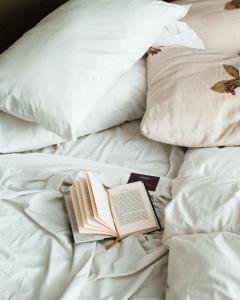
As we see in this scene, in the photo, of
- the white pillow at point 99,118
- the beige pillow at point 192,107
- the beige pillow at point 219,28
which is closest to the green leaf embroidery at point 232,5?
the beige pillow at point 219,28

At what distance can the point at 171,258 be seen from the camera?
2.38 ft

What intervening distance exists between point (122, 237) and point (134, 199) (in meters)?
0.11

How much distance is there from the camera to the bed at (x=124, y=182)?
71cm

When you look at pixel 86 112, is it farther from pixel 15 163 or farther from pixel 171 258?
pixel 171 258

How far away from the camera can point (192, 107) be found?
0.96m

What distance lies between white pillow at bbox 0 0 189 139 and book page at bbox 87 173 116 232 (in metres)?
0.14

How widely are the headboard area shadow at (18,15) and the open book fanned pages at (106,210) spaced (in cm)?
71

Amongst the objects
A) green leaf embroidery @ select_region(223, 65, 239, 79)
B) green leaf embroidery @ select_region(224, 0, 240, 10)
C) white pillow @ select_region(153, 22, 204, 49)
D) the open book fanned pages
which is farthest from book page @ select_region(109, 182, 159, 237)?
green leaf embroidery @ select_region(224, 0, 240, 10)

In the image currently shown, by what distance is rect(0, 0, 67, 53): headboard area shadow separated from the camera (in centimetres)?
132

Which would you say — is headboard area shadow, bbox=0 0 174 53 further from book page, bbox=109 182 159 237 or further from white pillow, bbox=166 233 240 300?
white pillow, bbox=166 233 240 300

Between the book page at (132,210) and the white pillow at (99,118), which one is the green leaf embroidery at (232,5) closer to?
the white pillow at (99,118)

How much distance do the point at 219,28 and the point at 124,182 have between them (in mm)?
609

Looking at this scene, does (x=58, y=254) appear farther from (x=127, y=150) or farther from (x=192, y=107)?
(x=192, y=107)

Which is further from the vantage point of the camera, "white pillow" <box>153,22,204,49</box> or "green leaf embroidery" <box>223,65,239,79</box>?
"white pillow" <box>153,22,204,49</box>
